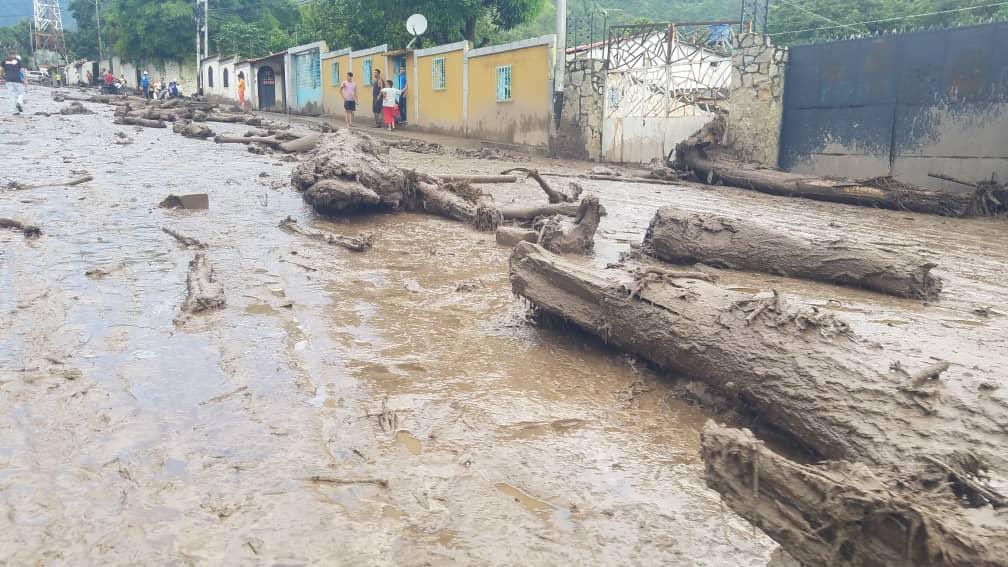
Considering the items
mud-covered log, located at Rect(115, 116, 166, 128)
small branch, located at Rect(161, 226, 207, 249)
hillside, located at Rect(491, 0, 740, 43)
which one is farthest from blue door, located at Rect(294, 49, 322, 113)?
small branch, located at Rect(161, 226, 207, 249)

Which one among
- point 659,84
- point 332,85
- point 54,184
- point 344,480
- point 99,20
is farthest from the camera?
point 99,20

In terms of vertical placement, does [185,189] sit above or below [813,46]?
below

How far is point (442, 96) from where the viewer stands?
2173 centimetres

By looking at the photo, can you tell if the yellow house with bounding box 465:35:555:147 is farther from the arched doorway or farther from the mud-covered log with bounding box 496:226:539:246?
the arched doorway

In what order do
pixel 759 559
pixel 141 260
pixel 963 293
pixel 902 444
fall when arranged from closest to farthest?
pixel 759 559, pixel 902 444, pixel 963 293, pixel 141 260

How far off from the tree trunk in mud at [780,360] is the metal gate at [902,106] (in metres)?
8.15

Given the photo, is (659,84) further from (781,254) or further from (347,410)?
(347,410)

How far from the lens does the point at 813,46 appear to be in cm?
1206

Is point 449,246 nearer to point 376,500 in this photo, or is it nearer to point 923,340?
point 923,340

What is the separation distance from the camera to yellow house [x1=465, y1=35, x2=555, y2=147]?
17.0m

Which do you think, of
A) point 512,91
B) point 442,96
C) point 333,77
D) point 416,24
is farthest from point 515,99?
point 333,77

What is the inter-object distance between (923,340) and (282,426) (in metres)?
3.29

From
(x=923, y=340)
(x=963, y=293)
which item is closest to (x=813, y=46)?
(x=963, y=293)

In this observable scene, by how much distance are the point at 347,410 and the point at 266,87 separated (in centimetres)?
3784
